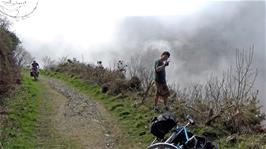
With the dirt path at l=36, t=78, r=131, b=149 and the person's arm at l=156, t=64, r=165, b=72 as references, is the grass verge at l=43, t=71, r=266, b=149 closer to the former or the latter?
the dirt path at l=36, t=78, r=131, b=149

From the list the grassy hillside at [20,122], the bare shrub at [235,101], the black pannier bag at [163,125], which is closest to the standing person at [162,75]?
the bare shrub at [235,101]

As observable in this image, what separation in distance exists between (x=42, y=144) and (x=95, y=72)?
58.2 feet

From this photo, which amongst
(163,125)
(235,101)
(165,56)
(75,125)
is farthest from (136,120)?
(163,125)

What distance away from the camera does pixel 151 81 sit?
1969 cm

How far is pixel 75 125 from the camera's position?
Result: 1570cm

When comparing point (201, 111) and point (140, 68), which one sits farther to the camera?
point (140, 68)

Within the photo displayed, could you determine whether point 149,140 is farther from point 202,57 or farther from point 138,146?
point 202,57

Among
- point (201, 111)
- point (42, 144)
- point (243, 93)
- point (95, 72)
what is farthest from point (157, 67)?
point (95, 72)

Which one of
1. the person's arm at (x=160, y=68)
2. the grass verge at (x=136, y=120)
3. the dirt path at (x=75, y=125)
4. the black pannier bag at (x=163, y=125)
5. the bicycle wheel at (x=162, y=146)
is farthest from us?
the person's arm at (x=160, y=68)

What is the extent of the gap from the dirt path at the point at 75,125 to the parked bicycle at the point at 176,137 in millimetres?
4122

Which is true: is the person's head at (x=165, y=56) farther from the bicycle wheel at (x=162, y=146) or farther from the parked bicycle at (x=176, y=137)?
the bicycle wheel at (x=162, y=146)

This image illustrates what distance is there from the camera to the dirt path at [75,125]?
1326cm

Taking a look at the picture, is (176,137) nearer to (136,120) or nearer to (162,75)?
(162,75)

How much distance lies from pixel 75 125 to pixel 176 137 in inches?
286
